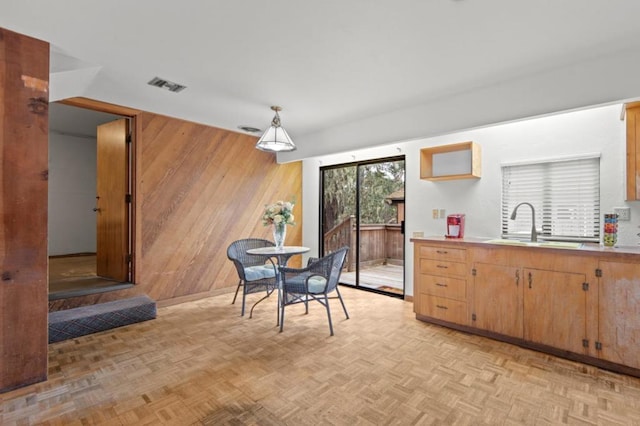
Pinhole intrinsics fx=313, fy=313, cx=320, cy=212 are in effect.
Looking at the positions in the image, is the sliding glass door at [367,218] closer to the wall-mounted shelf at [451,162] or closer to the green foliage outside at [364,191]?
the green foliage outside at [364,191]

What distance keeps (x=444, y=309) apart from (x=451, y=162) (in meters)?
1.68

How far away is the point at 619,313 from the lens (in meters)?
2.37

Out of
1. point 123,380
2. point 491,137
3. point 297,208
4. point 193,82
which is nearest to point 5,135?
→ point 193,82

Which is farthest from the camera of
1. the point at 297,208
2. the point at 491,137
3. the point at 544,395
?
the point at 297,208

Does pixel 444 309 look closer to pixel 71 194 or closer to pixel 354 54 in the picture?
pixel 354 54

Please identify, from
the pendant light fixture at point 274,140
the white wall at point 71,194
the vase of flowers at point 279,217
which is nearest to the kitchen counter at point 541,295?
the vase of flowers at point 279,217

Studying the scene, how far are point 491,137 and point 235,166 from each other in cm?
346

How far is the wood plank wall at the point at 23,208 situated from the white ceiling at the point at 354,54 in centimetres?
28

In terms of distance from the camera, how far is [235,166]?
476 centimetres

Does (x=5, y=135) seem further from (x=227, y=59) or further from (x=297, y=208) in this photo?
(x=297, y=208)

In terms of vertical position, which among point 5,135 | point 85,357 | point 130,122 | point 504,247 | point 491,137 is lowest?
point 85,357

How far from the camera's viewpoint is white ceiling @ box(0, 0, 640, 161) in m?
1.94

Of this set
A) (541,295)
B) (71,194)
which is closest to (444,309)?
(541,295)

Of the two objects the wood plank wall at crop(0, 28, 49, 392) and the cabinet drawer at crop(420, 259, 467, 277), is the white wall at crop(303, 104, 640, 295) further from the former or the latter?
the wood plank wall at crop(0, 28, 49, 392)
